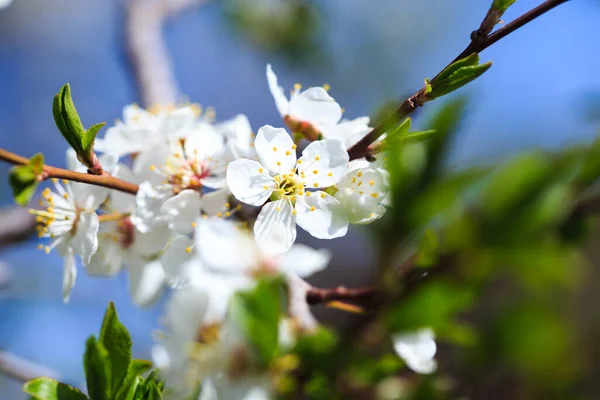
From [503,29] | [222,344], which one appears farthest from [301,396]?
[503,29]

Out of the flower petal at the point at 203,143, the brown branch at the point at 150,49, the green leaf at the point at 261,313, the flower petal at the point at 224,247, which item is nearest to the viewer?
the green leaf at the point at 261,313

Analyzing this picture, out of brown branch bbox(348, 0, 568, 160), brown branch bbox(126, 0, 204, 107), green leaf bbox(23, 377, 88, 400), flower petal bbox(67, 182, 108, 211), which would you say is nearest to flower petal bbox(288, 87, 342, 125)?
brown branch bbox(348, 0, 568, 160)

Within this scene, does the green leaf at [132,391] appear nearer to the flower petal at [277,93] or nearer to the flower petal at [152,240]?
the flower petal at [152,240]

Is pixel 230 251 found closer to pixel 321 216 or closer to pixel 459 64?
pixel 321 216

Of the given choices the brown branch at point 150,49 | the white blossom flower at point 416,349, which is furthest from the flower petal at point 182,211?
the brown branch at point 150,49

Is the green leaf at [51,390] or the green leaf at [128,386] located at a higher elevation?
the green leaf at [128,386]

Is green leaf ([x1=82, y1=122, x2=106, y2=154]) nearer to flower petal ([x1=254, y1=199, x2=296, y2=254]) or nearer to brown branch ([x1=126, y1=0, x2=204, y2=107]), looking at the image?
flower petal ([x1=254, y1=199, x2=296, y2=254])
